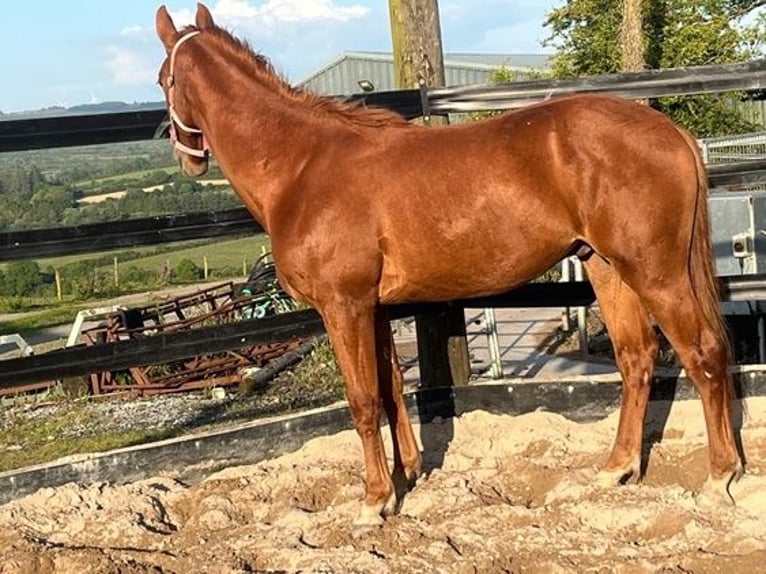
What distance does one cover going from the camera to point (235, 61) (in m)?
3.97

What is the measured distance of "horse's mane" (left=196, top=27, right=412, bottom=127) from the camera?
3938 mm

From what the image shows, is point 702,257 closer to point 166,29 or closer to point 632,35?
point 166,29

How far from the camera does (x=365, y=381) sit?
3729mm

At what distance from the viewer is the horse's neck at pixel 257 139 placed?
3875mm

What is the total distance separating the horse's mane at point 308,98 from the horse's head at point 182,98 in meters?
0.08

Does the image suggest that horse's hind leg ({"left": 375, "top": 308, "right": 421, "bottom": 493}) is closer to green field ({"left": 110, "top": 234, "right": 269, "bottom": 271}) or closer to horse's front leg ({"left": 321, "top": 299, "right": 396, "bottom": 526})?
horse's front leg ({"left": 321, "top": 299, "right": 396, "bottom": 526})

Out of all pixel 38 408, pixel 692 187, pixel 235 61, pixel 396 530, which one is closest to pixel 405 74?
pixel 235 61

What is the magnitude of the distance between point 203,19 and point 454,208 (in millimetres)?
1419

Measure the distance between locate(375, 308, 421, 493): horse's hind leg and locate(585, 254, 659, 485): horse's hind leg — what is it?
2.86ft

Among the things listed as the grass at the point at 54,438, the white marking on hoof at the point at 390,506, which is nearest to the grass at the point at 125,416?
the grass at the point at 54,438

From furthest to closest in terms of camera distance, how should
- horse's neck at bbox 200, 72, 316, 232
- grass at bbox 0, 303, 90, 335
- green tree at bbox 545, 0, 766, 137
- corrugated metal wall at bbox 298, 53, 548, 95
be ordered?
corrugated metal wall at bbox 298, 53, 548, 95 < green tree at bbox 545, 0, 766, 137 < grass at bbox 0, 303, 90, 335 < horse's neck at bbox 200, 72, 316, 232

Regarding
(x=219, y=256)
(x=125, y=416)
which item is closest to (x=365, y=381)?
(x=125, y=416)

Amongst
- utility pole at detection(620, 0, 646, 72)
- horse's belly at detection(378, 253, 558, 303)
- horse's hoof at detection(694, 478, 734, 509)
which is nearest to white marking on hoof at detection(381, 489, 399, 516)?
horse's belly at detection(378, 253, 558, 303)

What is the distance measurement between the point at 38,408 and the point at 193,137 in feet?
20.1
